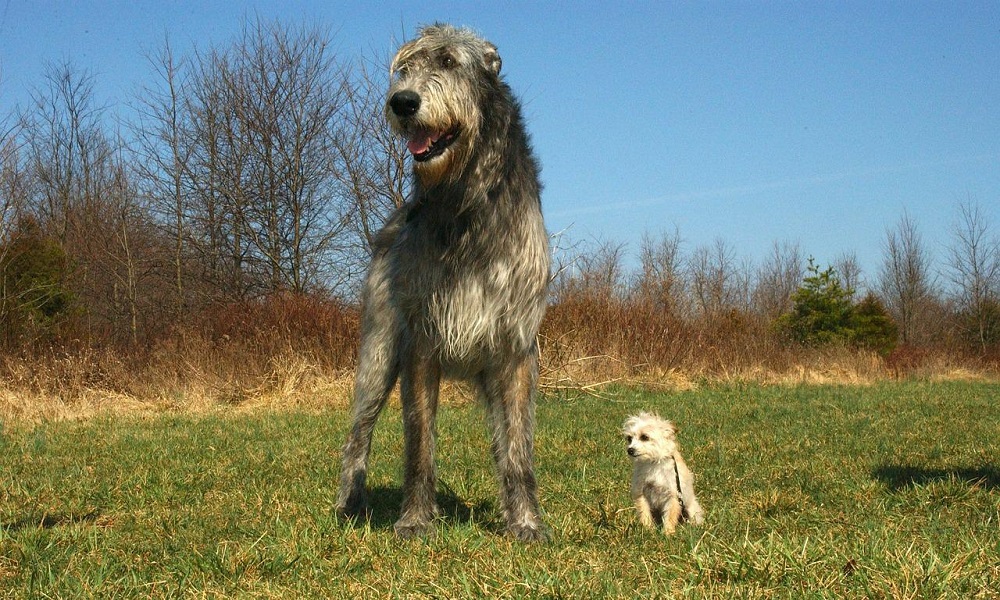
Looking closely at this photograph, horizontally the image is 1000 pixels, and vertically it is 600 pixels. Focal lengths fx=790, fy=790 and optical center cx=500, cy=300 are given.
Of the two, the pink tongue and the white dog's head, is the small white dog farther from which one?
the pink tongue

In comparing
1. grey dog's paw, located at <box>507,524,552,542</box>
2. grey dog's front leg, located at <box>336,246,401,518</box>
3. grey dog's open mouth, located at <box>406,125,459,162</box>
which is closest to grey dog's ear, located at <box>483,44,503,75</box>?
grey dog's open mouth, located at <box>406,125,459,162</box>

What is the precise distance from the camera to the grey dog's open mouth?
12.2 ft

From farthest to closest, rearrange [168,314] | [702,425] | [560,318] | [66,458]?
[168,314] < [560,318] < [702,425] < [66,458]

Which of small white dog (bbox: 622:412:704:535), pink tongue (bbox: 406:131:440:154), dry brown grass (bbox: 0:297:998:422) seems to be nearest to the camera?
pink tongue (bbox: 406:131:440:154)

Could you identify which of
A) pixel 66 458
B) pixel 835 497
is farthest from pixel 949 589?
pixel 66 458

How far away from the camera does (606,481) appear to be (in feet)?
18.5

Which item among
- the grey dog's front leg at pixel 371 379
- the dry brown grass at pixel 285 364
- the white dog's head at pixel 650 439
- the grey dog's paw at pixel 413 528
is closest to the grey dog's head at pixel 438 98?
the grey dog's front leg at pixel 371 379

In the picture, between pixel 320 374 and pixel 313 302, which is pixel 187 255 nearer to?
pixel 313 302

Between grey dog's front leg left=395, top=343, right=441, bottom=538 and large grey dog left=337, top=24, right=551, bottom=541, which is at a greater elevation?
large grey dog left=337, top=24, right=551, bottom=541

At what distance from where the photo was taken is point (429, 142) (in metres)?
3.72

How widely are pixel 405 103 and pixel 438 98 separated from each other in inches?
6.1

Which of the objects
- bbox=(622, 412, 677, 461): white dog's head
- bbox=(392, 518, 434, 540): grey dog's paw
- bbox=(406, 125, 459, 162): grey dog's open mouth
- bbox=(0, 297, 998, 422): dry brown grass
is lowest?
bbox=(392, 518, 434, 540): grey dog's paw

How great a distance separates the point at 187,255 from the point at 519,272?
68.9ft

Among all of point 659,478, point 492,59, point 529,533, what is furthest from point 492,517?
point 492,59
